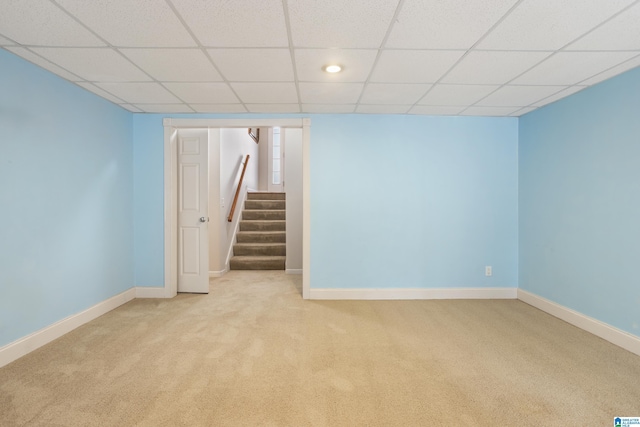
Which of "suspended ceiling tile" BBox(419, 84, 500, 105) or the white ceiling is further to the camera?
"suspended ceiling tile" BBox(419, 84, 500, 105)

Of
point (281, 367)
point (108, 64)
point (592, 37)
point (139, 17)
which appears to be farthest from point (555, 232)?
point (108, 64)

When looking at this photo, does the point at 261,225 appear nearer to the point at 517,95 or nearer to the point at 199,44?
the point at 199,44

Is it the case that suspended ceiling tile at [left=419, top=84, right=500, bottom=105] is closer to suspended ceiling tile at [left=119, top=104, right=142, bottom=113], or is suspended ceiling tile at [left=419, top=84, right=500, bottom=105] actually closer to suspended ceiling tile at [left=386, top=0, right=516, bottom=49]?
suspended ceiling tile at [left=386, top=0, right=516, bottom=49]

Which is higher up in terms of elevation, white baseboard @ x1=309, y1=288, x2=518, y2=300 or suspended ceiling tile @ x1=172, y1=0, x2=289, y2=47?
suspended ceiling tile @ x1=172, y1=0, x2=289, y2=47

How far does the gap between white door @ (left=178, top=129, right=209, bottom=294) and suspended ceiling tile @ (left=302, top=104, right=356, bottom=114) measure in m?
1.47

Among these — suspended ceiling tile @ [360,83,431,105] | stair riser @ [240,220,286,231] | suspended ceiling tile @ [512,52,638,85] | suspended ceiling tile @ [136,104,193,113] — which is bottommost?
stair riser @ [240,220,286,231]

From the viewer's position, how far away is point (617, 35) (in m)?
1.90

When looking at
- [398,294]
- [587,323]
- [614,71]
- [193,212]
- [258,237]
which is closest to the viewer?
[614,71]

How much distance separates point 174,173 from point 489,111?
4.03 meters

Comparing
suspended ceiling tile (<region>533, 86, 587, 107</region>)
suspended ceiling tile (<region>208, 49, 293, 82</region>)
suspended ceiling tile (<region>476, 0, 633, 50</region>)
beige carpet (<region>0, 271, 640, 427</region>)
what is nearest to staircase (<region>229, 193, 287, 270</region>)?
beige carpet (<region>0, 271, 640, 427</region>)

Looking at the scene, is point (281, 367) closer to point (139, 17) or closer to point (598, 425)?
point (598, 425)

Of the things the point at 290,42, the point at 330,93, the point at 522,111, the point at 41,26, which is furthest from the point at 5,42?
the point at 522,111

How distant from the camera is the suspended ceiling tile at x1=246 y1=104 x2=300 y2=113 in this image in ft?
10.9

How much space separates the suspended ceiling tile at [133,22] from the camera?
1.66m
